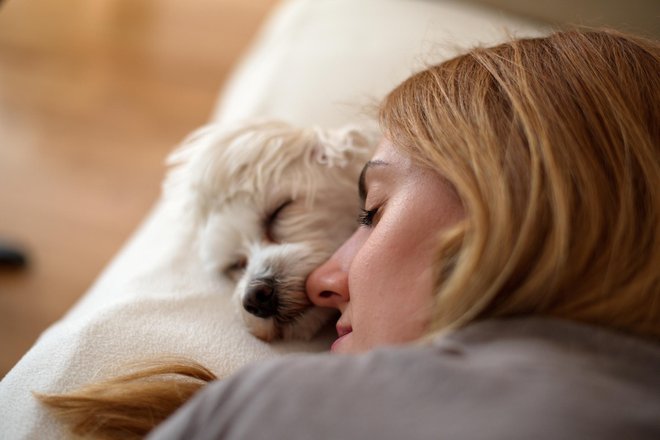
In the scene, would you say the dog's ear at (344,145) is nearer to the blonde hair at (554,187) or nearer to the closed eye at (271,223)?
the closed eye at (271,223)

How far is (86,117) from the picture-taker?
8.17 feet

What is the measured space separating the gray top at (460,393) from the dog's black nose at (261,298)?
1.39 ft

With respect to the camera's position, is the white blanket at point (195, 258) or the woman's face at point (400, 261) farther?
the white blanket at point (195, 258)

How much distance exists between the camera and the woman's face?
0.68 meters

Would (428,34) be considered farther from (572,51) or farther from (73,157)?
(73,157)

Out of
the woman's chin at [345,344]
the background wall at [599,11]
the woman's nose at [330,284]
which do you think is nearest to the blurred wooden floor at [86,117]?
the woman's nose at [330,284]

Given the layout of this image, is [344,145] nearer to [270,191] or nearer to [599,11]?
[270,191]

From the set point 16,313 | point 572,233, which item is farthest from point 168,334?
point 16,313

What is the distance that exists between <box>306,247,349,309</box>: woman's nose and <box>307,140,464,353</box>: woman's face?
87mm

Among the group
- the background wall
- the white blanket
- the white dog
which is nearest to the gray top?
the white blanket

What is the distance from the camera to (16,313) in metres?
1.84

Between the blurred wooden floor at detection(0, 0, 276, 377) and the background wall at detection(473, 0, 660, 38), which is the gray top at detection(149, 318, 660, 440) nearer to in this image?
the background wall at detection(473, 0, 660, 38)

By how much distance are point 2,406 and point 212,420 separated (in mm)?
456

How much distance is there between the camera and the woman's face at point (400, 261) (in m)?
0.68
